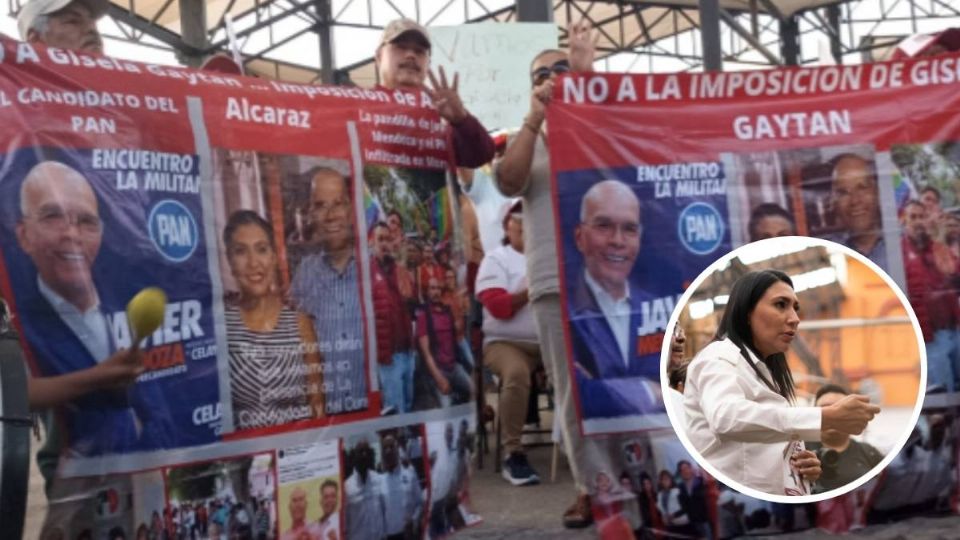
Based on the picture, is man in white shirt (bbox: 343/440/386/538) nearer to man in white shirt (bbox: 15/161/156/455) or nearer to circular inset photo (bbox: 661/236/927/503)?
man in white shirt (bbox: 15/161/156/455)

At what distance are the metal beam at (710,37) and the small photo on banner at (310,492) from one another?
19.9ft

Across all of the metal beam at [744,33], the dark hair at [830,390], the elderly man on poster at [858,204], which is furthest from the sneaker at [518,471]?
the metal beam at [744,33]

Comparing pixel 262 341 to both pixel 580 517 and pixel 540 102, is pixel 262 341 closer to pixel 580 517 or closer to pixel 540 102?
pixel 540 102

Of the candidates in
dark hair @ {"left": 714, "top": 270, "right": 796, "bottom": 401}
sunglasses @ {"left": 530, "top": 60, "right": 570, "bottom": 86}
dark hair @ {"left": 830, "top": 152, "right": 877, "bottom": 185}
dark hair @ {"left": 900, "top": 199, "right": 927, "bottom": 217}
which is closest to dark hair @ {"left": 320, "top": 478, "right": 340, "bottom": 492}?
sunglasses @ {"left": 530, "top": 60, "right": 570, "bottom": 86}

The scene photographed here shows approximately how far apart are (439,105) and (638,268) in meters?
0.90

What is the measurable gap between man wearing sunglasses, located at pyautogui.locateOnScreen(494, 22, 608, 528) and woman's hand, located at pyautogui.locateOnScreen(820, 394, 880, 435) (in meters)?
2.81

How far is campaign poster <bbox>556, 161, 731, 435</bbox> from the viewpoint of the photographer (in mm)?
4340

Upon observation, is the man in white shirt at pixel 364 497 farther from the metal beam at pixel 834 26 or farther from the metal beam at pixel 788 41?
the metal beam at pixel 834 26

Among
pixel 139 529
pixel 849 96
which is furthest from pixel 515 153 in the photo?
pixel 139 529

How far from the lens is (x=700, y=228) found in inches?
172

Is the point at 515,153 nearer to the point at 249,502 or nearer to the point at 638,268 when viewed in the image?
the point at 638,268

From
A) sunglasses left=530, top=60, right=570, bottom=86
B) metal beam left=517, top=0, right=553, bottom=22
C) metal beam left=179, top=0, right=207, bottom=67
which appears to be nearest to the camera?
sunglasses left=530, top=60, right=570, bottom=86

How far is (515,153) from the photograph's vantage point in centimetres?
461

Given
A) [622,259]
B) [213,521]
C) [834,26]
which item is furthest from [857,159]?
[834,26]
